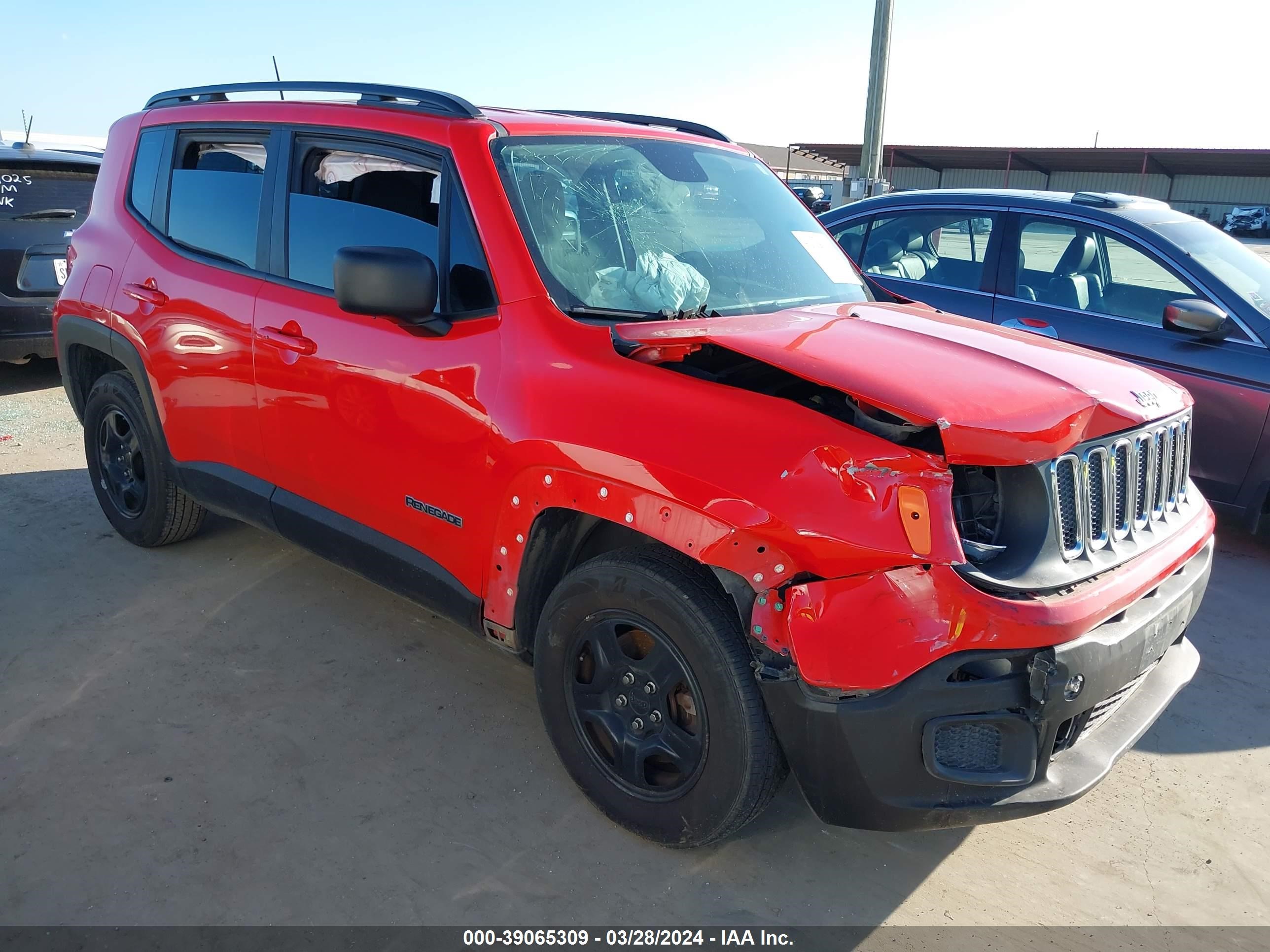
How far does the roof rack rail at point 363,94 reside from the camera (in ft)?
10.4

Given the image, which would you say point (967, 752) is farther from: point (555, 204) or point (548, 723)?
point (555, 204)

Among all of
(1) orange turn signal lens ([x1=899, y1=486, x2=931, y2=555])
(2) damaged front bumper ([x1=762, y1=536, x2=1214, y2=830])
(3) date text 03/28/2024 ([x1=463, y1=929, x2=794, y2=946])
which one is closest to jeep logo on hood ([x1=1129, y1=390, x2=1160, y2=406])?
(2) damaged front bumper ([x1=762, y1=536, x2=1214, y2=830])

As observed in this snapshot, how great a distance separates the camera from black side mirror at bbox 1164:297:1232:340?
478 cm

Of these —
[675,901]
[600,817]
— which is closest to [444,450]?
[600,817]

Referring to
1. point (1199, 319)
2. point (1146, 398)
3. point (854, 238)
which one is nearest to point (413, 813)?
point (1146, 398)

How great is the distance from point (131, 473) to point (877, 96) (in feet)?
46.4

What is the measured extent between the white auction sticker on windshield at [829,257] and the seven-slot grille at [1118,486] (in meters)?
1.28

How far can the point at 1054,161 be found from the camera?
107 feet

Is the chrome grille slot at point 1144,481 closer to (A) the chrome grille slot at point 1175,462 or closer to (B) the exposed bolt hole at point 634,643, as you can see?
(A) the chrome grille slot at point 1175,462

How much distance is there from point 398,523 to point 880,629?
1730mm

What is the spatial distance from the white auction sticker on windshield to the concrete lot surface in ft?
6.14

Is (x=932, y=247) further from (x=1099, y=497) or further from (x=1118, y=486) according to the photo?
(x=1099, y=497)

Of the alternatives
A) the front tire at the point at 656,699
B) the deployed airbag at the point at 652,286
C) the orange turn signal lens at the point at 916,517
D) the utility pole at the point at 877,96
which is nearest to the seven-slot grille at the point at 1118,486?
the orange turn signal lens at the point at 916,517

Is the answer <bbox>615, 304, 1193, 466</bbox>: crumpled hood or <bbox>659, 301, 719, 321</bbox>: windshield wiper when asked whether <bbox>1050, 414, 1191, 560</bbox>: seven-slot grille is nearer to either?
<bbox>615, 304, 1193, 466</bbox>: crumpled hood
